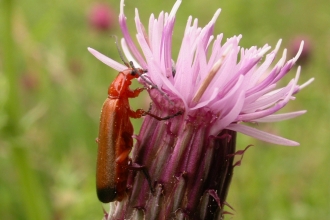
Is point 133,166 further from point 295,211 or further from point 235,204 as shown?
point 235,204

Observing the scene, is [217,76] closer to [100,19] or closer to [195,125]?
[195,125]

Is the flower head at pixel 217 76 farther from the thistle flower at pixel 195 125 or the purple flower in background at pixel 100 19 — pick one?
the purple flower in background at pixel 100 19

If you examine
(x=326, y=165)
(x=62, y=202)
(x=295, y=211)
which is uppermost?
(x=326, y=165)

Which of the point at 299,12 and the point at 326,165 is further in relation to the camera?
the point at 299,12

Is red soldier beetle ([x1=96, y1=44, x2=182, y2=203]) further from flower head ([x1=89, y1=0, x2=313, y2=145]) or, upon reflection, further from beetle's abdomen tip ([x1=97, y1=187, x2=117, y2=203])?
flower head ([x1=89, y1=0, x2=313, y2=145])

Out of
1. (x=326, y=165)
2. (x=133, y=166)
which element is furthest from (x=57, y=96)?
(x=133, y=166)

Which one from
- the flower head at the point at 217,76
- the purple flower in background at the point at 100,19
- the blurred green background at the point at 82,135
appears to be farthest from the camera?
the purple flower in background at the point at 100,19

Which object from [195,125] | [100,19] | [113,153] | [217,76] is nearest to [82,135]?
[100,19]

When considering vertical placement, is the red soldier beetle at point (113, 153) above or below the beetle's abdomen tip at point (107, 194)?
above

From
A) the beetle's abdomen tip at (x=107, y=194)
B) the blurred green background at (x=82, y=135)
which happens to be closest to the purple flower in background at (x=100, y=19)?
the blurred green background at (x=82, y=135)
